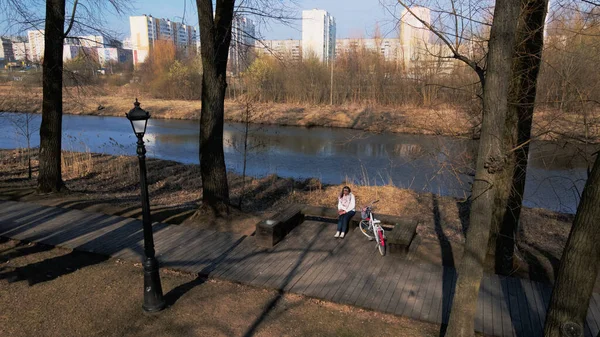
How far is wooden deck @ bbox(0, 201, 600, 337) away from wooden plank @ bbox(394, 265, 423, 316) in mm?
13

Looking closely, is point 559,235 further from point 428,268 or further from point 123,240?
point 123,240

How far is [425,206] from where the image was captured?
12562 mm

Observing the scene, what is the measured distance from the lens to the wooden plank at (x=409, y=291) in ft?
17.5

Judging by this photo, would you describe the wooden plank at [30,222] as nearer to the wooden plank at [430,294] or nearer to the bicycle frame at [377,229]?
the bicycle frame at [377,229]

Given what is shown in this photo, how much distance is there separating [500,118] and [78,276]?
19.7 feet

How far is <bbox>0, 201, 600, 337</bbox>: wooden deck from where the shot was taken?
5.34m

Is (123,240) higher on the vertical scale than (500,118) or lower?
lower

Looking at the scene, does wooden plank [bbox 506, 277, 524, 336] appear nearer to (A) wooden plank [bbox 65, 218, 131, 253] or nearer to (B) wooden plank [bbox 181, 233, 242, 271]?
(B) wooden plank [bbox 181, 233, 242, 271]

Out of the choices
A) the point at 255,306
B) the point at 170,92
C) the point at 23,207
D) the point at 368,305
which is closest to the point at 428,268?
the point at 368,305

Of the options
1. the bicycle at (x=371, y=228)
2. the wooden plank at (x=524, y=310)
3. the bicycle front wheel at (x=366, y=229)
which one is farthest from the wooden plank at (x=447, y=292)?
the bicycle front wheel at (x=366, y=229)

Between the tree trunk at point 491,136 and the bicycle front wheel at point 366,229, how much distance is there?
3.49 metres

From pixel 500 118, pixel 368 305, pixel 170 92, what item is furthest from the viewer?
pixel 170 92

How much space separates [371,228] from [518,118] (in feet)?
9.85

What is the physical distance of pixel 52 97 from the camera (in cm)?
1051
